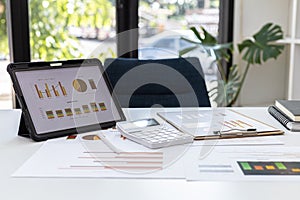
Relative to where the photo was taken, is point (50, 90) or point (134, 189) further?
point (50, 90)

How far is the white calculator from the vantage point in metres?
1.07

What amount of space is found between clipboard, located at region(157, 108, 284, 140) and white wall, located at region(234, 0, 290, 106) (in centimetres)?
193

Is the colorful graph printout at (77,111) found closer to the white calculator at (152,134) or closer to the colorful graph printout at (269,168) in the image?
the white calculator at (152,134)

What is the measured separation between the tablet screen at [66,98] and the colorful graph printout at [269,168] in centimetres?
51

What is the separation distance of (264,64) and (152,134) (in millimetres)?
2433

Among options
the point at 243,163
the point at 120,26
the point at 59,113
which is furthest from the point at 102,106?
the point at 120,26

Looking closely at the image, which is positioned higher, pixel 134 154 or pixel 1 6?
pixel 1 6

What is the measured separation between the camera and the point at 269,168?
0.90 m

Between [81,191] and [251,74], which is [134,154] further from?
[251,74]

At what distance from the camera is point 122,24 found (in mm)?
3203

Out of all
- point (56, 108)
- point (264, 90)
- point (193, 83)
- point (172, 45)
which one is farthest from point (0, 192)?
point (264, 90)

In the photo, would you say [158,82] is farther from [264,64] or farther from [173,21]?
[264,64]

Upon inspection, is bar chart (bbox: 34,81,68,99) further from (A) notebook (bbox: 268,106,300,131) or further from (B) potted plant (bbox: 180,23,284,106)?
(B) potted plant (bbox: 180,23,284,106)

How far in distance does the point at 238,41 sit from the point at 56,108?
7.74 ft
